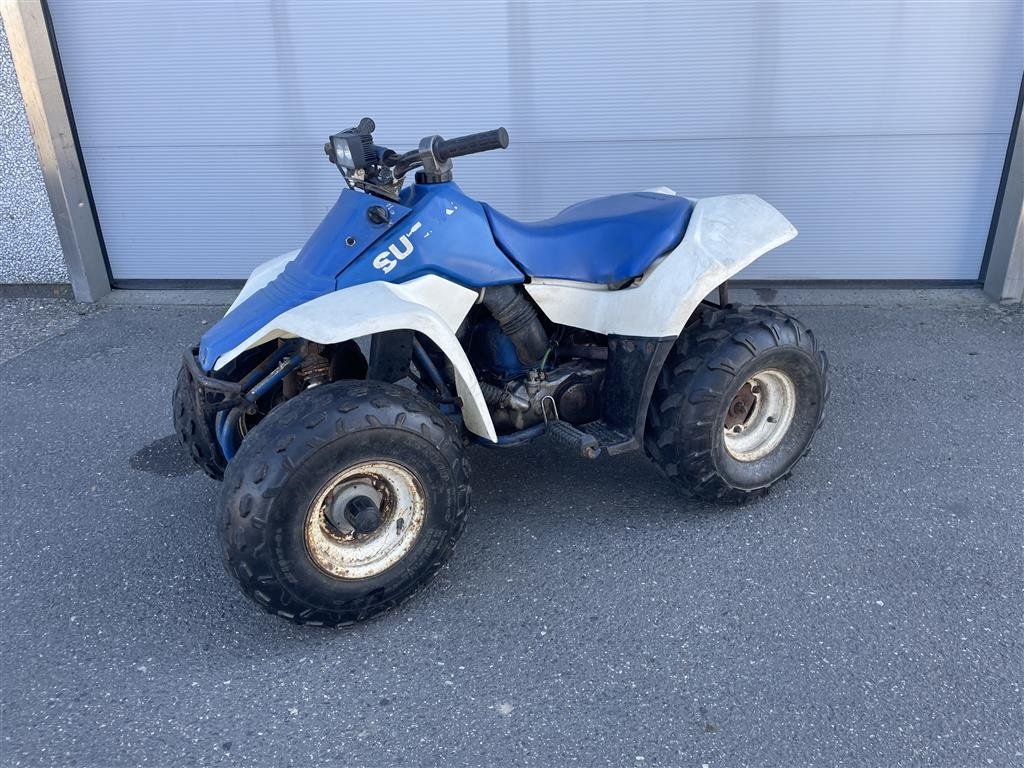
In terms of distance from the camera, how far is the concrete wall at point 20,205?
6148 millimetres

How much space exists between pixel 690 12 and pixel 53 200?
15.7 ft

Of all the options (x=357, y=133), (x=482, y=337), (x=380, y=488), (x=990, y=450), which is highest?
(x=357, y=133)

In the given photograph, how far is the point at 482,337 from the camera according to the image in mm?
3432

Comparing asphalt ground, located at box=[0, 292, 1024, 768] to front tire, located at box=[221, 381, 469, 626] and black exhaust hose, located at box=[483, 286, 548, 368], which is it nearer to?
front tire, located at box=[221, 381, 469, 626]

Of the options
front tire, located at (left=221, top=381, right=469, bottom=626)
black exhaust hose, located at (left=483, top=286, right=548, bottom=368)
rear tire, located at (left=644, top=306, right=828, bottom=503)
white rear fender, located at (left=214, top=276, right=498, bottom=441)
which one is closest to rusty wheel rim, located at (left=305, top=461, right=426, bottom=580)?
front tire, located at (left=221, top=381, right=469, bottom=626)

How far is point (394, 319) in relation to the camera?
2.80 metres

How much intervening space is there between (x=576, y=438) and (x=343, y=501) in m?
0.93

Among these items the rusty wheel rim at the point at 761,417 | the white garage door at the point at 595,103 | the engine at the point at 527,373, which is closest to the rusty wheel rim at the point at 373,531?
the engine at the point at 527,373

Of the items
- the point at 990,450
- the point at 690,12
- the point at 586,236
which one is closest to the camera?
the point at 586,236

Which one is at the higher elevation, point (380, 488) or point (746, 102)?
point (746, 102)

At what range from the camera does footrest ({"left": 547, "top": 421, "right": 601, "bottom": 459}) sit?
127 inches

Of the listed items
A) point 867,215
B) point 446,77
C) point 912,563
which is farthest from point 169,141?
point 912,563

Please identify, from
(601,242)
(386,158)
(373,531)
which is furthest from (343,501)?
(601,242)

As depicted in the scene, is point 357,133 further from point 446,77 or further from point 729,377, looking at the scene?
point 446,77
